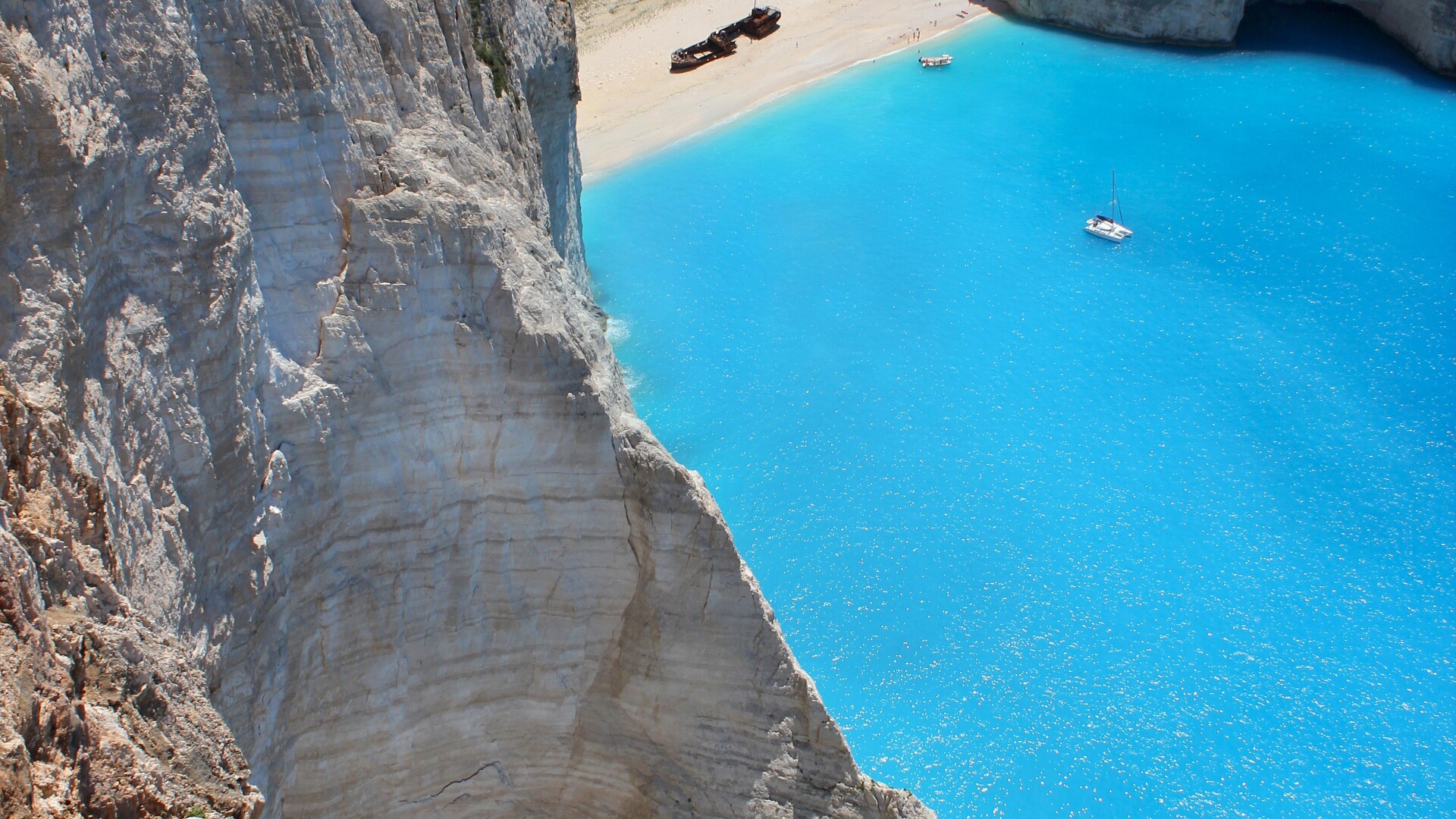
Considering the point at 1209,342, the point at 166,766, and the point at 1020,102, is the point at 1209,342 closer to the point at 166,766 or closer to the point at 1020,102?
the point at 1020,102

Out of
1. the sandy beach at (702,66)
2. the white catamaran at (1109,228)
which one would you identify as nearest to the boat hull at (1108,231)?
the white catamaran at (1109,228)

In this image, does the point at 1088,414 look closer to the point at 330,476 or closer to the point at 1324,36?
the point at 330,476

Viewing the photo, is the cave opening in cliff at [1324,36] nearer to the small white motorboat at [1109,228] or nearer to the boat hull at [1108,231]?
the small white motorboat at [1109,228]

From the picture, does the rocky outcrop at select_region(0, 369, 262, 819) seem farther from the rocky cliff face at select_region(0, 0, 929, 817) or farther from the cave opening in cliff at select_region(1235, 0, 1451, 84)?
the cave opening in cliff at select_region(1235, 0, 1451, 84)

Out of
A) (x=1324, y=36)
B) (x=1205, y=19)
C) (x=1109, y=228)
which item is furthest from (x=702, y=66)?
(x=1324, y=36)

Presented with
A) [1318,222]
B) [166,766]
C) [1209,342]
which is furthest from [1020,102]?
[166,766]

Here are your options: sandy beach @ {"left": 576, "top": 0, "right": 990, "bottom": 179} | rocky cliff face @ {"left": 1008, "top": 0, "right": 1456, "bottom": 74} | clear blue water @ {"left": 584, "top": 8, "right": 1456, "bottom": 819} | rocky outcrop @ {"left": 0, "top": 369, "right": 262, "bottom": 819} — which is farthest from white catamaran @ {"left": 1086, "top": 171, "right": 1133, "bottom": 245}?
→ rocky outcrop @ {"left": 0, "top": 369, "right": 262, "bottom": 819}
